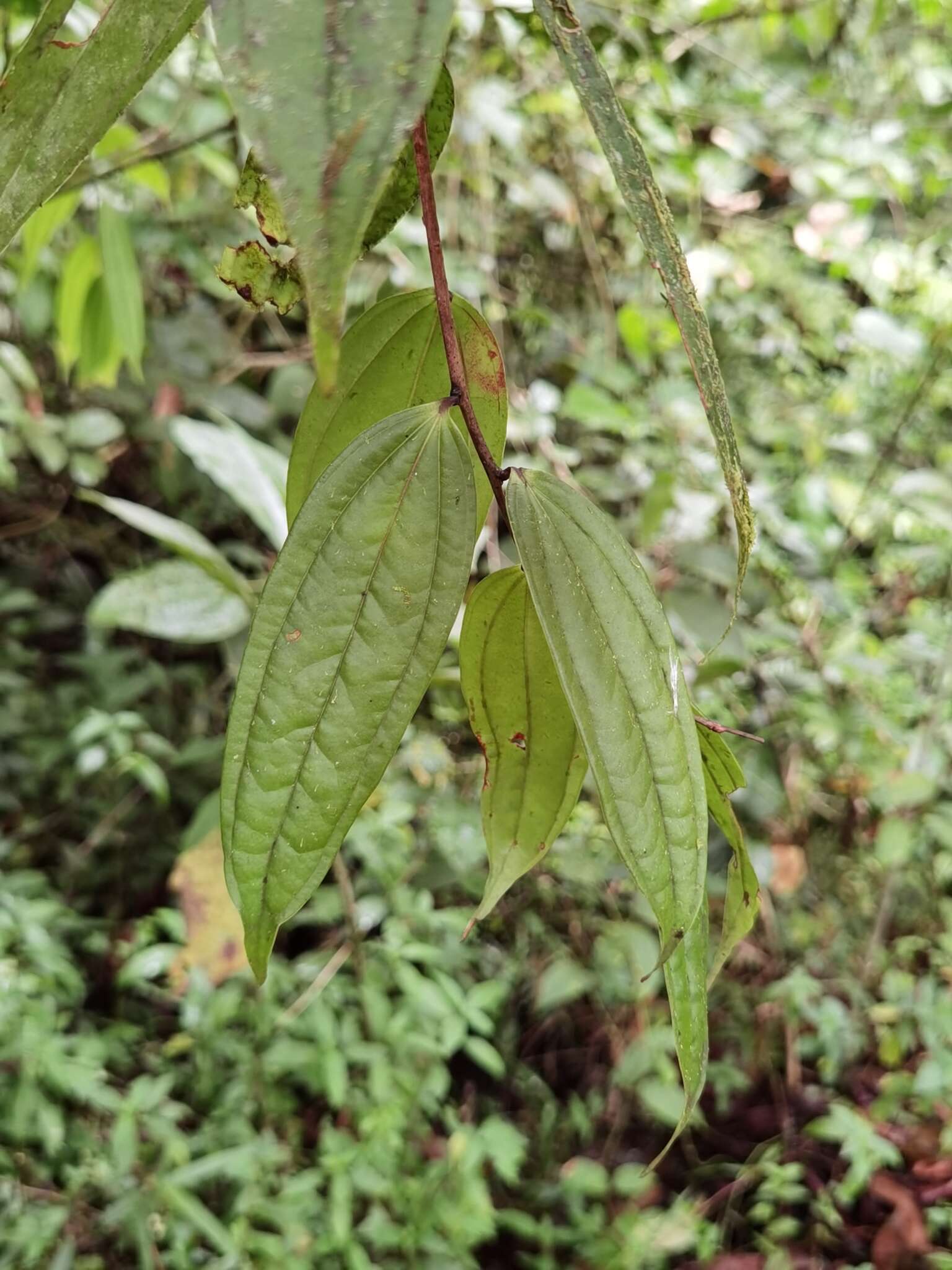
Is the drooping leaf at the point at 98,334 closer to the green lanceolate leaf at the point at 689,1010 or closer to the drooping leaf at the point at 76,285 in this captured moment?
the drooping leaf at the point at 76,285

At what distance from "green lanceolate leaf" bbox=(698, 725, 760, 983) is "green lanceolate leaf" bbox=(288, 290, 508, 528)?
0.10m

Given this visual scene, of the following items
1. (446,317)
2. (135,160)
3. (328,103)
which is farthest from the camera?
(135,160)

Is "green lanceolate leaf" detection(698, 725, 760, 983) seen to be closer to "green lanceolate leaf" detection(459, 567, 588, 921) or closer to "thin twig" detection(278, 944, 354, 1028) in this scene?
"green lanceolate leaf" detection(459, 567, 588, 921)

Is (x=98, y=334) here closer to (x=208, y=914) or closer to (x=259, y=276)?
(x=208, y=914)

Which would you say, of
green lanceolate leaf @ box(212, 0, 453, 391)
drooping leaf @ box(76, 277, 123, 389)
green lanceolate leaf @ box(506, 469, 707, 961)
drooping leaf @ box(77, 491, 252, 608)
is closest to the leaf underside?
green lanceolate leaf @ box(506, 469, 707, 961)

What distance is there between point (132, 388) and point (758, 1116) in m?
1.30

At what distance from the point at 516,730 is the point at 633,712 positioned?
0.08 metres

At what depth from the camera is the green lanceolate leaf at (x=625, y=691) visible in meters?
0.23

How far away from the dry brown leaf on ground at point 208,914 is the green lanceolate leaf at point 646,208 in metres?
0.84

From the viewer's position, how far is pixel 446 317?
0.25 metres

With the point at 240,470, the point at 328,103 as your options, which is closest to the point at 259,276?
the point at 328,103

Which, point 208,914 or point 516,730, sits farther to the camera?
point 208,914

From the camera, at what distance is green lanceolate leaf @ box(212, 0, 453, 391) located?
143mm

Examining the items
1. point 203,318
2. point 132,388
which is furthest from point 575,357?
point 132,388
